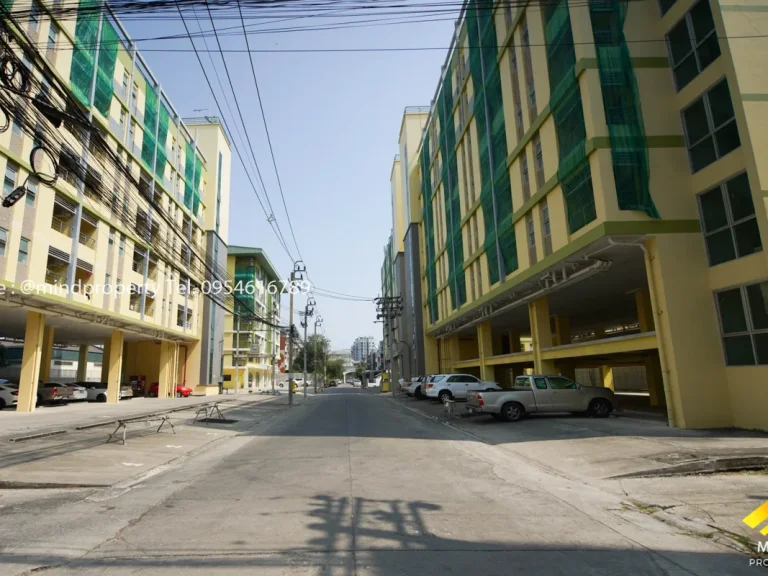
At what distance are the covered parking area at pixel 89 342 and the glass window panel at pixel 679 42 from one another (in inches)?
1075

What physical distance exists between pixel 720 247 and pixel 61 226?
99.3 feet

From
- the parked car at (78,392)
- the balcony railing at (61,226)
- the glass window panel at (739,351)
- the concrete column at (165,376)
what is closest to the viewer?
the glass window panel at (739,351)

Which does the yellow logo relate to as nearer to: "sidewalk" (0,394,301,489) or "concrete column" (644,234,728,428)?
"concrete column" (644,234,728,428)

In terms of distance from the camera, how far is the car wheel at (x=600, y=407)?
16.6 meters

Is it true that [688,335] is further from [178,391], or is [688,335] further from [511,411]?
[178,391]

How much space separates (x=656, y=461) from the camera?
9.16m

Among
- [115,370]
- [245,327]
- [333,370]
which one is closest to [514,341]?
[115,370]

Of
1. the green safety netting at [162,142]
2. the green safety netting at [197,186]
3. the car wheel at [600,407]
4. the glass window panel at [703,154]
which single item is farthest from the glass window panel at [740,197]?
the green safety netting at [197,186]

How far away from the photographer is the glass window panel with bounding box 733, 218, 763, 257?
12.6m

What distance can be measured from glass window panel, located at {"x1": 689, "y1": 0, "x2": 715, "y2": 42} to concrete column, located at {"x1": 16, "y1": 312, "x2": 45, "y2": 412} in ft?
97.3

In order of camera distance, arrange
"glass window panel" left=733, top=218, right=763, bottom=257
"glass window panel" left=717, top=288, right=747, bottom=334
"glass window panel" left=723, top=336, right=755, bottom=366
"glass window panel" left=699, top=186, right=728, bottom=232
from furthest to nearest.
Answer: "glass window panel" left=699, top=186, right=728, bottom=232 → "glass window panel" left=717, top=288, right=747, bottom=334 → "glass window panel" left=723, top=336, right=755, bottom=366 → "glass window panel" left=733, top=218, right=763, bottom=257

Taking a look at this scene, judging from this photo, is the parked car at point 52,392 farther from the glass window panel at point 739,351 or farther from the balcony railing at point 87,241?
the glass window panel at point 739,351

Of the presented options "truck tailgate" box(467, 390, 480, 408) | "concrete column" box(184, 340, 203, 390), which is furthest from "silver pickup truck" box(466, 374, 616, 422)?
"concrete column" box(184, 340, 203, 390)

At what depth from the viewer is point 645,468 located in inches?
347
